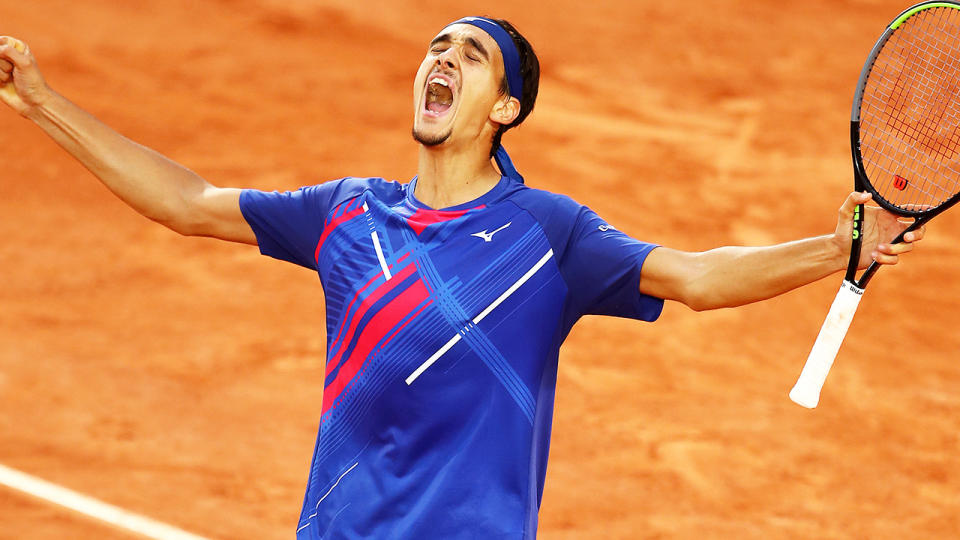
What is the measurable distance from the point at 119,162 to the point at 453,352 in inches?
51.0

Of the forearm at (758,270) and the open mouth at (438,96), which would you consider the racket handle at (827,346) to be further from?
the open mouth at (438,96)

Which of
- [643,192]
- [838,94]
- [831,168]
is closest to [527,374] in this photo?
[643,192]

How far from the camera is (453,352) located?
400cm

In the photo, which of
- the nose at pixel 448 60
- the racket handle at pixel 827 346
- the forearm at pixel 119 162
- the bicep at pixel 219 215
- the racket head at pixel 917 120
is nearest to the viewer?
the racket handle at pixel 827 346

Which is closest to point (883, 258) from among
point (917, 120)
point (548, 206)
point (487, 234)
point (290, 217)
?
point (548, 206)

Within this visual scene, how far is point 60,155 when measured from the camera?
1055cm

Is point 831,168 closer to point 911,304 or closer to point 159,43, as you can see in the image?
point 911,304

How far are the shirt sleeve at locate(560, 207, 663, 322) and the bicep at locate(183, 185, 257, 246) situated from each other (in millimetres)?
1134

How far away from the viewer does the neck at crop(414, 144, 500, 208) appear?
4.25 metres

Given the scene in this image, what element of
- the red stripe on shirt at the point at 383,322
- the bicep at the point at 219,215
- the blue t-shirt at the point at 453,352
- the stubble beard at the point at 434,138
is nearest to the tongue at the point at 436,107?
the stubble beard at the point at 434,138

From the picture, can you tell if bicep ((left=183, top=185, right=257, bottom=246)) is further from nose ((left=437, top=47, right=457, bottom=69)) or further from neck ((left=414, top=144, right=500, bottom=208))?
nose ((left=437, top=47, right=457, bottom=69))

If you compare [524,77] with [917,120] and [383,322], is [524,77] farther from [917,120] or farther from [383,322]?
[917,120]

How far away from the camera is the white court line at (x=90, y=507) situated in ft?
21.8

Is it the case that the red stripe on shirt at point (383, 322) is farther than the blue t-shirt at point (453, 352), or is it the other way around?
the red stripe on shirt at point (383, 322)
